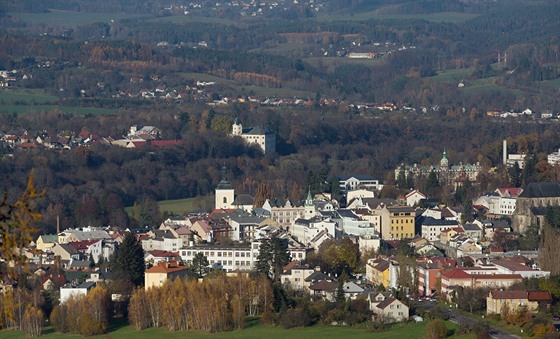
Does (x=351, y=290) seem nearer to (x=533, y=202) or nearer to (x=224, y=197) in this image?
(x=533, y=202)

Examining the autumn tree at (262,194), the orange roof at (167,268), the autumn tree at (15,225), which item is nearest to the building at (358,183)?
the autumn tree at (262,194)

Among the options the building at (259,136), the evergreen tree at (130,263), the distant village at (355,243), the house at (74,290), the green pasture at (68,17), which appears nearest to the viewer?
the house at (74,290)

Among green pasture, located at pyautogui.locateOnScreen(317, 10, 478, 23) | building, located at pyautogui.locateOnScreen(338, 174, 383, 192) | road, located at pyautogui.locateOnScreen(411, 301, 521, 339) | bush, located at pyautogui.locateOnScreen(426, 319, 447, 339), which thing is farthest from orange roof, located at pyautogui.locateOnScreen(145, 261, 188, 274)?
green pasture, located at pyautogui.locateOnScreen(317, 10, 478, 23)

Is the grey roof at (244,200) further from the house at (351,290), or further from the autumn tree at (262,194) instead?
the house at (351,290)

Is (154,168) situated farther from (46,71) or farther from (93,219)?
(46,71)

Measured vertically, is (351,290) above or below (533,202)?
below

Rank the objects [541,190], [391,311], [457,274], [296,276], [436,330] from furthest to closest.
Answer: [541,190] → [296,276] → [457,274] → [391,311] → [436,330]

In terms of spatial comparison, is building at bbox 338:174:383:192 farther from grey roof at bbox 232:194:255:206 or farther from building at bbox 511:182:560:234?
building at bbox 511:182:560:234

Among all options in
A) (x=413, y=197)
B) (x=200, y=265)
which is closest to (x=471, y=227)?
(x=413, y=197)
